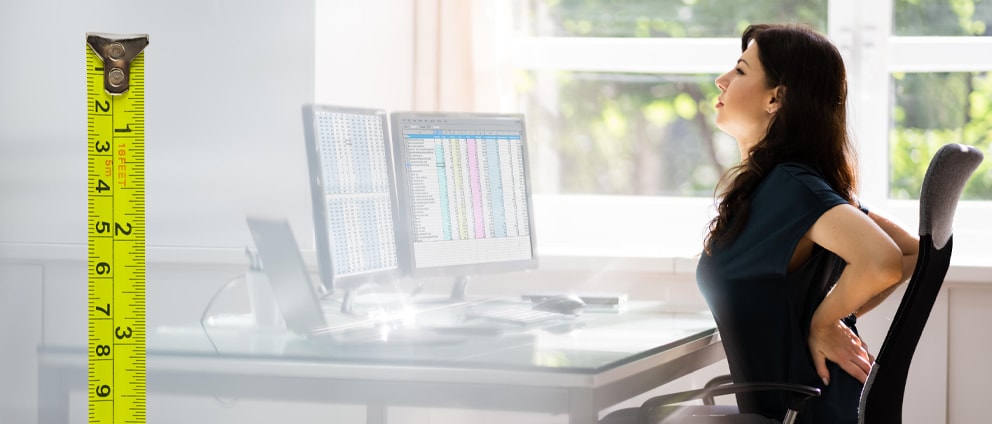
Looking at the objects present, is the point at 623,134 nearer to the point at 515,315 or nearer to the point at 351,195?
the point at 515,315

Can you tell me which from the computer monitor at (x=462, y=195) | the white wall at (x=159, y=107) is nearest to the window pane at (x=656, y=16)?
the computer monitor at (x=462, y=195)

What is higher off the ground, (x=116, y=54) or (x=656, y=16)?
(x=656, y=16)

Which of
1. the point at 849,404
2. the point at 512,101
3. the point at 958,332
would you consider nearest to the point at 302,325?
the point at 849,404

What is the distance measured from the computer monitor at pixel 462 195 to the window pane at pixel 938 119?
1.21 m

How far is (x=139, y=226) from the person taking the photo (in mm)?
858

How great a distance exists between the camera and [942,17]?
283 cm

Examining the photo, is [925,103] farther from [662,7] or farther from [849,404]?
[849,404]

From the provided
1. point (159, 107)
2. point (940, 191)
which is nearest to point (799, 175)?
point (940, 191)

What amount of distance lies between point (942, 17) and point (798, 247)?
1.43m

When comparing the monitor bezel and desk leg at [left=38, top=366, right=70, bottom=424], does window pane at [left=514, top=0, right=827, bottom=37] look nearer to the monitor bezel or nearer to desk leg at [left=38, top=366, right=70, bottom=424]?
the monitor bezel

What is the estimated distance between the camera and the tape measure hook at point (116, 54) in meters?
0.81

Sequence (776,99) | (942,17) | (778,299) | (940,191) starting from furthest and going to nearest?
(942,17)
(776,99)
(778,299)
(940,191)

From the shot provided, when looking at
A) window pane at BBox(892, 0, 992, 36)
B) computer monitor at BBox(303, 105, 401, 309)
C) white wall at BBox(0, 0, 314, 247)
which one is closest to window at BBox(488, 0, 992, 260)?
window pane at BBox(892, 0, 992, 36)

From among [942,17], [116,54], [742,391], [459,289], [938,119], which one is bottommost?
[742,391]
